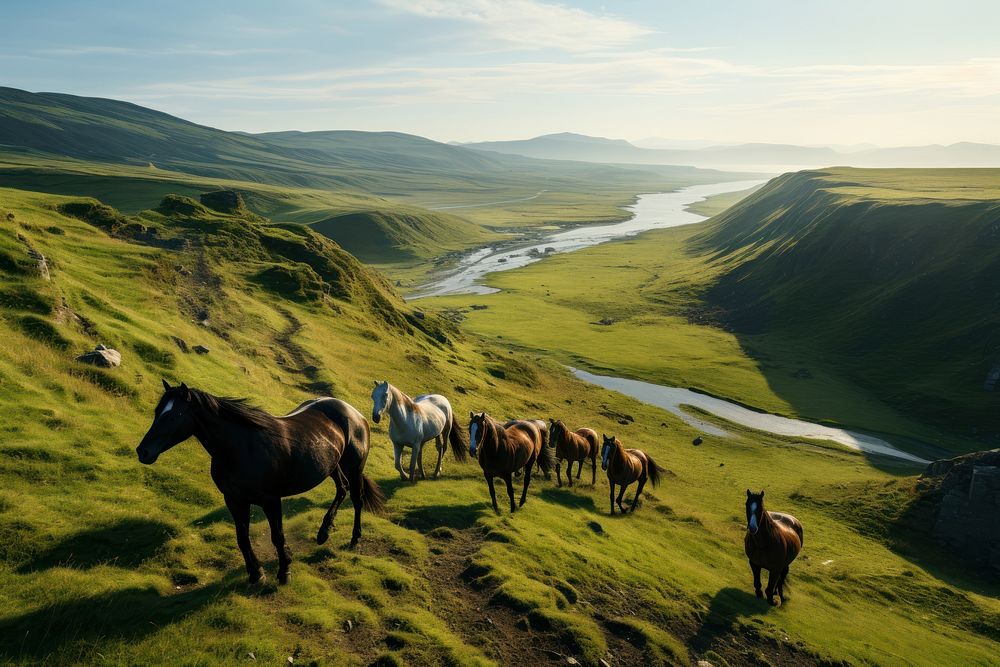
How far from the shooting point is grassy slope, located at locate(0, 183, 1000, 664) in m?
11.5

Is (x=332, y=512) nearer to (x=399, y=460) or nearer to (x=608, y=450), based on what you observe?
(x=399, y=460)

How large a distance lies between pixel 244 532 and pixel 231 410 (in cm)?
269

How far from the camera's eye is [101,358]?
20984 mm

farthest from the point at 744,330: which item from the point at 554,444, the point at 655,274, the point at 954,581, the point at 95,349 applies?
the point at 95,349

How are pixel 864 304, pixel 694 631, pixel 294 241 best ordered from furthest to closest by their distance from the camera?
pixel 864 304 < pixel 294 241 < pixel 694 631

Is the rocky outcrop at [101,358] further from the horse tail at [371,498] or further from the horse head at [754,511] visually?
the horse head at [754,511]

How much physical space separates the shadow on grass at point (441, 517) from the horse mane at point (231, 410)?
24.8 feet

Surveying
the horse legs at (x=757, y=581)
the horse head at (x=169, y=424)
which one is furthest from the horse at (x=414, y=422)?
the horse legs at (x=757, y=581)

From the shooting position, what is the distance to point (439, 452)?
24.7 meters

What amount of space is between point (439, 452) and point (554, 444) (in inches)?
256

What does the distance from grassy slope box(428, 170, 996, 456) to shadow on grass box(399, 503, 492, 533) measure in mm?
54105

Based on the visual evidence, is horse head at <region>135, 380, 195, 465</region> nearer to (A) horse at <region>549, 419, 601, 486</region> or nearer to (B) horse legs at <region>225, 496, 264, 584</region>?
(B) horse legs at <region>225, 496, 264, 584</region>

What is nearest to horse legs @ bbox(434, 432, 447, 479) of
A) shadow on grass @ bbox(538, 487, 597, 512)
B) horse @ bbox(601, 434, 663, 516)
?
shadow on grass @ bbox(538, 487, 597, 512)

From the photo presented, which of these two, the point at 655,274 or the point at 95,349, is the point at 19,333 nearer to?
the point at 95,349
